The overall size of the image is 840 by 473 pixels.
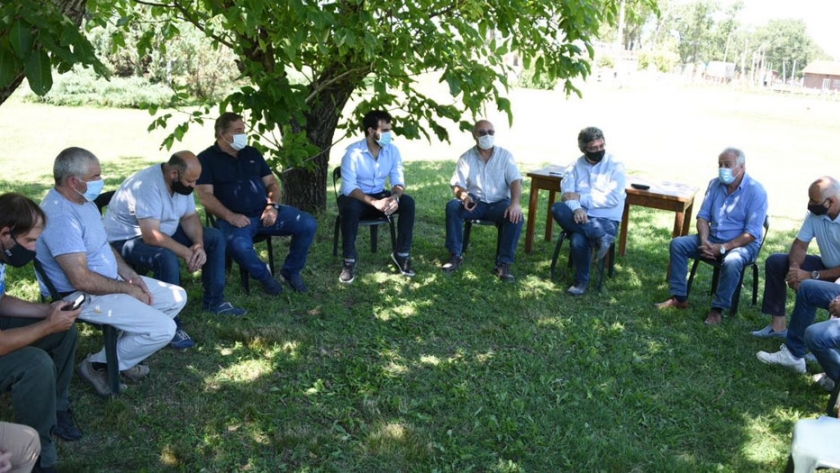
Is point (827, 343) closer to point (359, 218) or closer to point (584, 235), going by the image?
point (584, 235)

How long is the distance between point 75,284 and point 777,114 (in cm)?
3018

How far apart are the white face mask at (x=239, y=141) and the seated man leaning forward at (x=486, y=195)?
200 cm

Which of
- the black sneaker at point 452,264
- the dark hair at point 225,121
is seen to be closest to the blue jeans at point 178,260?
the dark hair at point 225,121

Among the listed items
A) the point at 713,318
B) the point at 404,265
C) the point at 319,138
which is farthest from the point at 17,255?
the point at 713,318

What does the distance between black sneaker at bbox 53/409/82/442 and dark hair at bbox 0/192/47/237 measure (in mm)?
983

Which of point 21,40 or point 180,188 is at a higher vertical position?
point 21,40

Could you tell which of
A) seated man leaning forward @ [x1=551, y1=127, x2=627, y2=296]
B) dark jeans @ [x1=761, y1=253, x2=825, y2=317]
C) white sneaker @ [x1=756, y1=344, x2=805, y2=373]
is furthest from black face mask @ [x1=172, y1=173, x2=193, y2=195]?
dark jeans @ [x1=761, y1=253, x2=825, y2=317]

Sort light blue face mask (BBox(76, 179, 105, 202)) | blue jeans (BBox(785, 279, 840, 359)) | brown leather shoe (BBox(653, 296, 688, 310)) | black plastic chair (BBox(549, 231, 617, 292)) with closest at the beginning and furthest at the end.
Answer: light blue face mask (BBox(76, 179, 105, 202)) → blue jeans (BBox(785, 279, 840, 359)) → brown leather shoe (BBox(653, 296, 688, 310)) → black plastic chair (BBox(549, 231, 617, 292))

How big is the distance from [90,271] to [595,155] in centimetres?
431

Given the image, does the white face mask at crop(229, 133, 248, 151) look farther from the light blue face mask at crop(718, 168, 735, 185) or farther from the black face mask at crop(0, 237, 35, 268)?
the light blue face mask at crop(718, 168, 735, 185)

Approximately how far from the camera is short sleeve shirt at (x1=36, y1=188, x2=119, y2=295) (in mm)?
3770

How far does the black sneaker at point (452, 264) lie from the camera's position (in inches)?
255

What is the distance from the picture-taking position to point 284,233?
232 inches

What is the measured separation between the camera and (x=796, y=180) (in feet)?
41.8
